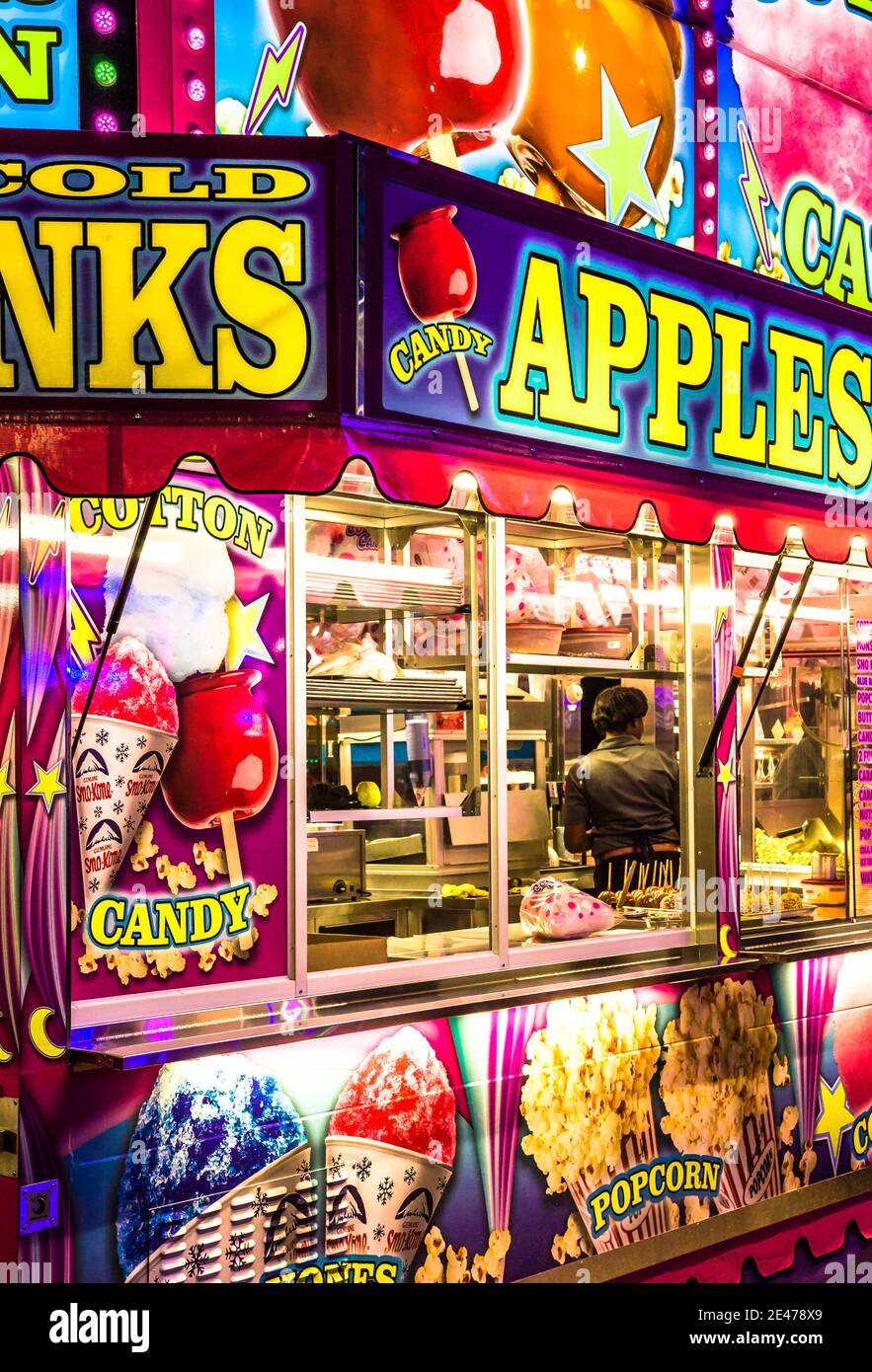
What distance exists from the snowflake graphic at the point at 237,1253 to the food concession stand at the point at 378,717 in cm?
1

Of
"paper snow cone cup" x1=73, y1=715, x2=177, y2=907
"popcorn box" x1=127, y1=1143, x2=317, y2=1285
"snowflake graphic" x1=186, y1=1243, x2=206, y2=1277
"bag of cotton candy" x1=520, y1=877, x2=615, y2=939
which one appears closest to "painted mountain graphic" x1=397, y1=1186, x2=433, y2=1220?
"popcorn box" x1=127, y1=1143, x2=317, y2=1285

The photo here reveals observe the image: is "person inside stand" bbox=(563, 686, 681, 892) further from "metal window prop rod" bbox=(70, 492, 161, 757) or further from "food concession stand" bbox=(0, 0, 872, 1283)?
"metal window prop rod" bbox=(70, 492, 161, 757)

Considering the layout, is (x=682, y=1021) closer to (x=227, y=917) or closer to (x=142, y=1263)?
(x=227, y=917)

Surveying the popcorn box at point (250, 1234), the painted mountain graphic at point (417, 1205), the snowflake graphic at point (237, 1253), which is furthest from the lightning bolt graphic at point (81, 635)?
the painted mountain graphic at point (417, 1205)

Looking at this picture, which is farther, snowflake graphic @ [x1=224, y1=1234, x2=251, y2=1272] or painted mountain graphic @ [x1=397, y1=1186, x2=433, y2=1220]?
painted mountain graphic @ [x1=397, y1=1186, x2=433, y2=1220]

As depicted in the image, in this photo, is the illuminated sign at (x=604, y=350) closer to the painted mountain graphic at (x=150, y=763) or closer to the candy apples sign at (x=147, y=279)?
the candy apples sign at (x=147, y=279)

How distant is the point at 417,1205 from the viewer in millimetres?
4660

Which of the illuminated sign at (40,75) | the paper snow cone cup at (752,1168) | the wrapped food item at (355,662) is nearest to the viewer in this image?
the illuminated sign at (40,75)

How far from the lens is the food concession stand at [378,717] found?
3.77 m

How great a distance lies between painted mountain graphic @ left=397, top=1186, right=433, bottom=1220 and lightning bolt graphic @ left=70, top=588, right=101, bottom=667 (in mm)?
1936

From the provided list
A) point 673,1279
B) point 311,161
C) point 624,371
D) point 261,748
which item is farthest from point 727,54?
point 673,1279

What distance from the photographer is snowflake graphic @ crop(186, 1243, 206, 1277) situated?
4.06 meters

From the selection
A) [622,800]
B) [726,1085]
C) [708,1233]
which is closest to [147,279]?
[622,800]

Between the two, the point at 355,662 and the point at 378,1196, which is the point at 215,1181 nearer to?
the point at 378,1196
